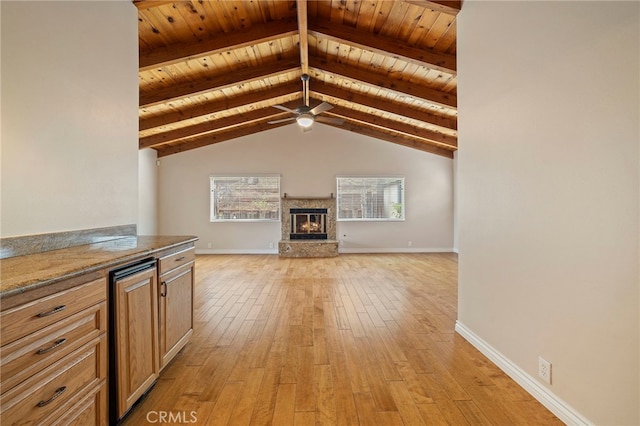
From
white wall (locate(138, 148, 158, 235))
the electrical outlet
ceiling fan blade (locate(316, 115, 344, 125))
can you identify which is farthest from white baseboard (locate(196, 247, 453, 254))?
the electrical outlet

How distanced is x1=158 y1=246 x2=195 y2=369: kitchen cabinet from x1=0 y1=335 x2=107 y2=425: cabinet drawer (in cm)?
55

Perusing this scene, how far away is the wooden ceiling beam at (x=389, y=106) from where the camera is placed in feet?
18.2

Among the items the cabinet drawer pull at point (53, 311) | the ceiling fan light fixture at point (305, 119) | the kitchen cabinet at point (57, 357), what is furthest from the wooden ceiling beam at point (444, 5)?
the cabinet drawer pull at point (53, 311)

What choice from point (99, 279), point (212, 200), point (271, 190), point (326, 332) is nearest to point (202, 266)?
point (212, 200)

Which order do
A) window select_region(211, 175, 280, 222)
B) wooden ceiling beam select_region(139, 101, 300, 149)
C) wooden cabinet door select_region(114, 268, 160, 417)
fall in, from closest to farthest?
wooden cabinet door select_region(114, 268, 160, 417)
wooden ceiling beam select_region(139, 101, 300, 149)
window select_region(211, 175, 280, 222)

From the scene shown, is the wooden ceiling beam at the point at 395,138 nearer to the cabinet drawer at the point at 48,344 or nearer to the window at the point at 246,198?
the window at the point at 246,198

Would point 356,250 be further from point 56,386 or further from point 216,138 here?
point 56,386

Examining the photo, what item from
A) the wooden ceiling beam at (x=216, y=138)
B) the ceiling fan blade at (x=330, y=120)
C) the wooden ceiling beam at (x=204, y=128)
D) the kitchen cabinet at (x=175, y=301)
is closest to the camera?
the kitchen cabinet at (x=175, y=301)

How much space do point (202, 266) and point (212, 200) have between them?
212cm

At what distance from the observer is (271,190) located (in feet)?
24.5

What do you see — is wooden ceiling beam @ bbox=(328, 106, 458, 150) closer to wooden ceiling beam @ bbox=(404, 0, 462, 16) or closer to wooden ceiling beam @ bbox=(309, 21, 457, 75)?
wooden ceiling beam @ bbox=(309, 21, 457, 75)

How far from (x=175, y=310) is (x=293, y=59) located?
13.6ft

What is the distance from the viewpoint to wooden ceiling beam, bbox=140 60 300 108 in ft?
14.5

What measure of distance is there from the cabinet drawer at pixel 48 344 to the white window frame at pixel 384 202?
6.35 meters
